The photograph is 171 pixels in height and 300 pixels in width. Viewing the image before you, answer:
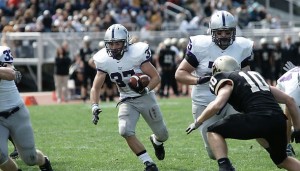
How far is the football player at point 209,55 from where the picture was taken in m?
7.82

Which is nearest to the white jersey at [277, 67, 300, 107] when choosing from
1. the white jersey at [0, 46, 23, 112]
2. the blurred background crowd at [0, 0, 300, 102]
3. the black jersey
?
the black jersey

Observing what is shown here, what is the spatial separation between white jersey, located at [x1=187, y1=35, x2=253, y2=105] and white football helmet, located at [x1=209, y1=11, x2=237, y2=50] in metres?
0.07

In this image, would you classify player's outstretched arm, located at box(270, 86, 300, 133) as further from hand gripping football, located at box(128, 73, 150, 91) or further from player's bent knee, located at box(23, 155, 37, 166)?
player's bent knee, located at box(23, 155, 37, 166)

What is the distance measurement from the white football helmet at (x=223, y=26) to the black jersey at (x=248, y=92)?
1.28 m

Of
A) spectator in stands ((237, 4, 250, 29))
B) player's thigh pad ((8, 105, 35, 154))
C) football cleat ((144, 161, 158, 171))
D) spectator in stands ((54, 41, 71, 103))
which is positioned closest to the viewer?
player's thigh pad ((8, 105, 35, 154))

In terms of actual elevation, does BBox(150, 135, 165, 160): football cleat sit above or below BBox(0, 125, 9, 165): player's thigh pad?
below

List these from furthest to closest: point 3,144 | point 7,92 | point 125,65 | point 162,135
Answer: point 162,135, point 125,65, point 7,92, point 3,144

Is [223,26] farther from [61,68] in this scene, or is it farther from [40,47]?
[40,47]

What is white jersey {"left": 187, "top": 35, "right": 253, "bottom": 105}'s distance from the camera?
792 cm

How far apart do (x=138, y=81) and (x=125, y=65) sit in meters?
0.37

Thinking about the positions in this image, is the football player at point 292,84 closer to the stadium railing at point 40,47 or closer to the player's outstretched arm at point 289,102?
the player's outstretched arm at point 289,102

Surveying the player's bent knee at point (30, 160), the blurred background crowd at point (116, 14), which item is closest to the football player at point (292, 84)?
the player's bent knee at point (30, 160)

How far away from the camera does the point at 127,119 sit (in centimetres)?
796

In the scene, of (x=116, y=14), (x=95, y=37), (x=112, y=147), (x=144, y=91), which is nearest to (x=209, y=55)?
(x=144, y=91)
